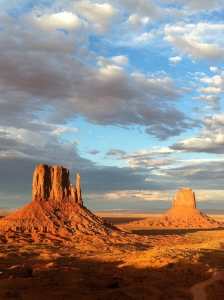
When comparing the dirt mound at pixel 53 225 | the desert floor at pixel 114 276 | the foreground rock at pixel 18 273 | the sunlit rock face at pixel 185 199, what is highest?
the sunlit rock face at pixel 185 199

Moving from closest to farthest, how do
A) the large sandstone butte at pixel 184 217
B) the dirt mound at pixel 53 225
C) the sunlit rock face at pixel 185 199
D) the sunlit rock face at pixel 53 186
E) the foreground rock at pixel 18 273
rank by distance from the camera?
the foreground rock at pixel 18 273 < the dirt mound at pixel 53 225 < the sunlit rock face at pixel 53 186 < the large sandstone butte at pixel 184 217 < the sunlit rock face at pixel 185 199

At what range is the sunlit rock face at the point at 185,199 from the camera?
534 ft

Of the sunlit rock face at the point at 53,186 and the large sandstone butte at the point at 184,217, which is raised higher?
the sunlit rock face at the point at 53,186

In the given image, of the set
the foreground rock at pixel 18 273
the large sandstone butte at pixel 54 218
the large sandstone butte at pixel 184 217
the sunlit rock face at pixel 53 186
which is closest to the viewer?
the foreground rock at pixel 18 273

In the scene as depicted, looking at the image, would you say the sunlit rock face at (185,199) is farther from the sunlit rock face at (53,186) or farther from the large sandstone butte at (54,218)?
the sunlit rock face at (53,186)

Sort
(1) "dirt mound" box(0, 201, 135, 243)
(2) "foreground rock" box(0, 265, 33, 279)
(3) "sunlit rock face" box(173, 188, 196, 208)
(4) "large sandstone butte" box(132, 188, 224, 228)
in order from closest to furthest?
(2) "foreground rock" box(0, 265, 33, 279) → (1) "dirt mound" box(0, 201, 135, 243) → (4) "large sandstone butte" box(132, 188, 224, 228) → (3) "sunlit rock face" box(173, 188, 196, 208)

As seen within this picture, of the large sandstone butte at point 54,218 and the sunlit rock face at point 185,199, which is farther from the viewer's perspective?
the sunlit rock face at point 185,199

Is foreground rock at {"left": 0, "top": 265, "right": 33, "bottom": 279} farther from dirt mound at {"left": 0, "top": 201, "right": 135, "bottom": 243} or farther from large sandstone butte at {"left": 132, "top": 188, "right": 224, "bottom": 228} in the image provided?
large sandstone butte at {"left": 132, "top": 188, "right": 224, "bottom": 228}

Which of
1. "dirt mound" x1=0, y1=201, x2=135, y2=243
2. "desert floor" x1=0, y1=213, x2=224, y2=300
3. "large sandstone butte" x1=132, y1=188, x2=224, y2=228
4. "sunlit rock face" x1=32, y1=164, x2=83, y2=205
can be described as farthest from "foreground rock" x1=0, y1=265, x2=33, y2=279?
"large sandstone butte" x1=132, y1=188, x2=224, y2=228

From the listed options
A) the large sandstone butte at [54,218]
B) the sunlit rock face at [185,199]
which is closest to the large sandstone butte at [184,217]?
the sunlit rock face at [185,199]

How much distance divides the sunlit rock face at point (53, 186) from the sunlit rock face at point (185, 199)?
3403 inches

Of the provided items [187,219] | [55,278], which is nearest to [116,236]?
[55,278]

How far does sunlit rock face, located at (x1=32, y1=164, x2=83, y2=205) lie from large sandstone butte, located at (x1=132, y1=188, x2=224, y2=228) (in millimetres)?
57343

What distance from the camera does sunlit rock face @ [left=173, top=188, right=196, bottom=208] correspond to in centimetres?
16275
